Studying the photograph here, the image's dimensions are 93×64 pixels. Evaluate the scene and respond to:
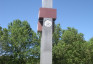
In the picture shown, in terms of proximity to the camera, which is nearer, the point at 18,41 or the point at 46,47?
the point at 46,47

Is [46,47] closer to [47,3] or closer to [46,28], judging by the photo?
[46,28]

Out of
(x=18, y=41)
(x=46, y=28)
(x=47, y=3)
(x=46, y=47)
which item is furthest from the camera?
(x=18, y=41)

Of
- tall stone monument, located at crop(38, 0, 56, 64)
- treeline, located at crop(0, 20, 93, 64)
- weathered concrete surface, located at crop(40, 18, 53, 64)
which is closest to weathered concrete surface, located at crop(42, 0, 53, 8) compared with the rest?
tall stone monument, located at crop(38, 0, 56, 64)

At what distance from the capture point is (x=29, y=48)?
947 inches

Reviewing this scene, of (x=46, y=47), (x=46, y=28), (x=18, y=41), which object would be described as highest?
(x=18, y=41)

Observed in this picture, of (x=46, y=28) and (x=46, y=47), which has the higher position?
(x=46, y=28)

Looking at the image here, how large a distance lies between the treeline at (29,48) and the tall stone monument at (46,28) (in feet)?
Answer: 47.1

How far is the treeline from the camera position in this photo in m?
23.0

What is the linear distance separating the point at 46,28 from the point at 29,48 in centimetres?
1585

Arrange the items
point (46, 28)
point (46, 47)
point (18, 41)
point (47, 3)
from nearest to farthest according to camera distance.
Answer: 1. point (46, 47)
2. point (46, 28)
3. point (47, 3)
4. point (18, 41)

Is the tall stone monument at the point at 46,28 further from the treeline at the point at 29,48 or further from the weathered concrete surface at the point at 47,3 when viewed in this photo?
the treeline at the point at 29,48

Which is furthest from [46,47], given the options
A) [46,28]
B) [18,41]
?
[18,41]

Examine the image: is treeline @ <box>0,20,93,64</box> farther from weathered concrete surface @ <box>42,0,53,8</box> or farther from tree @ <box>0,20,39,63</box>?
weathered concrete surface @ <box>42,0,53,8</box>

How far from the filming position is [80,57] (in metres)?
24.0
